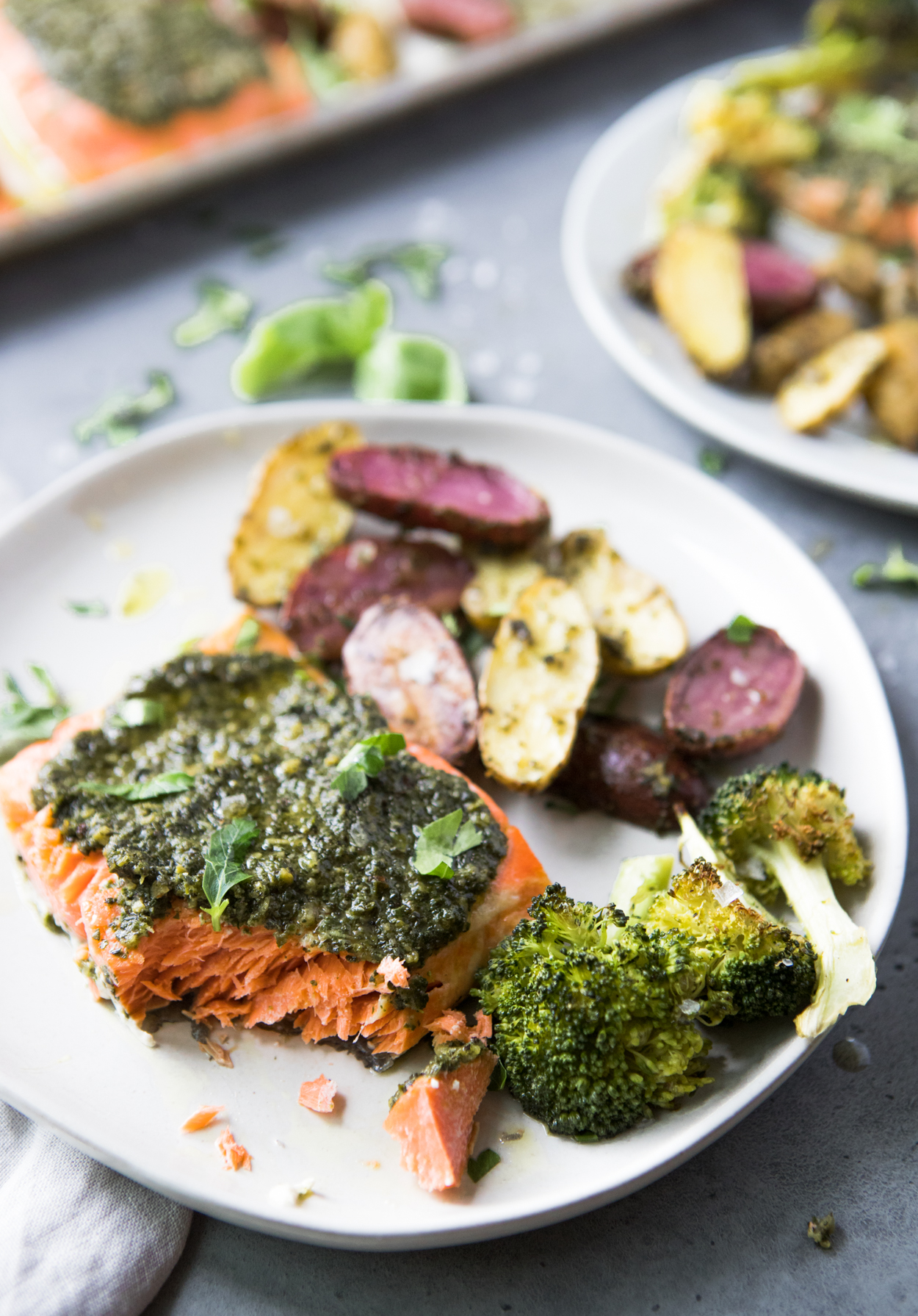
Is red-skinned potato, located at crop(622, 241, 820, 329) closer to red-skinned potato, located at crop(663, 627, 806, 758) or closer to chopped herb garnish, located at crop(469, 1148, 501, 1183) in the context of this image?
red-skinned potato, located at crop(663, 627, 806, 758)

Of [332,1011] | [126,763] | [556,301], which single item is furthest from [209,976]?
[556,301]

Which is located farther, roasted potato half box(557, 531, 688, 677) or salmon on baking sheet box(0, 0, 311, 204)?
salmon on baking sheet box(0, 0, 311, 204)

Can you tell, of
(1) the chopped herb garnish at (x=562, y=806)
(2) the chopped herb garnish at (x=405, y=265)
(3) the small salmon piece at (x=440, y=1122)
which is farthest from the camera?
(2) the chopped herb garnish at (x=405, y=265)

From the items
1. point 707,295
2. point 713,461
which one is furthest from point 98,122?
point 713,461

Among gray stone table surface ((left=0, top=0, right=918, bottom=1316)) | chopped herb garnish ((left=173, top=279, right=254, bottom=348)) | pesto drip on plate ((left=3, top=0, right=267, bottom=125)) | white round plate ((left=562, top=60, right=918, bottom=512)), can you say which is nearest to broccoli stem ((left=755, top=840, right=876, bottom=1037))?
gray stone table surface ((left=0, top=0, right=918, bottom=1316))

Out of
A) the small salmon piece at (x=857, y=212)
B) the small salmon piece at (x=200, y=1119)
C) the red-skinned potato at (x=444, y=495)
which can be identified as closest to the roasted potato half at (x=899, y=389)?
the small salmon piece at (x=857, y=212)

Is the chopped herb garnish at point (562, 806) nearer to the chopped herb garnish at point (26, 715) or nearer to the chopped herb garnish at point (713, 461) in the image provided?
the chopped herb garnish at point (26, 715)
